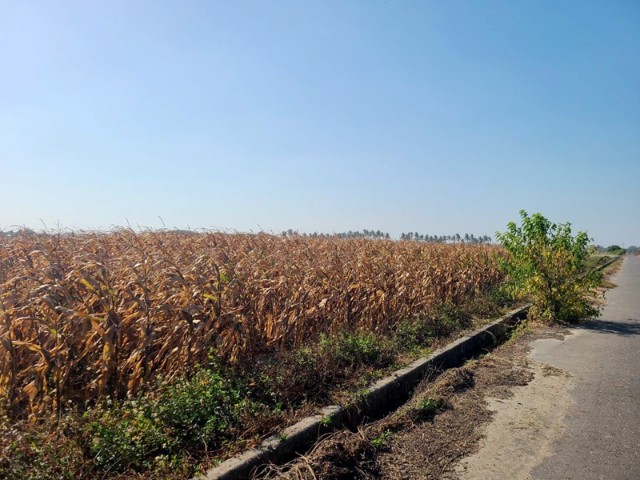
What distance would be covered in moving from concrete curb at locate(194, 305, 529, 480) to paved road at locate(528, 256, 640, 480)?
1.54m

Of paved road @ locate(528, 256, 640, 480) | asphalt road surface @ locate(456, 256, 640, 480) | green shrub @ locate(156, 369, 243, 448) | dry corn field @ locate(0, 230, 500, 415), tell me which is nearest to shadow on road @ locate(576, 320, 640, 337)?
paved road @ locate(528, 256, 640, 480)

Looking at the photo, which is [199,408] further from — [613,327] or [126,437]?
[613,327]

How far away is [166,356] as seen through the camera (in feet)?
15.8

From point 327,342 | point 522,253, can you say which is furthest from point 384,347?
point 522,253

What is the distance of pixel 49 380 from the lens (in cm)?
407

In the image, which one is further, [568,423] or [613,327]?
[613,327]

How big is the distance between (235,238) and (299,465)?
352 inches

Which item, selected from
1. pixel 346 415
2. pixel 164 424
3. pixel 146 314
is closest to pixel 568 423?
pixel 346 415

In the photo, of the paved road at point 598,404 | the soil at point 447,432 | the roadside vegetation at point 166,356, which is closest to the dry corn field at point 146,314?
the roadside vegetation at point 166,356

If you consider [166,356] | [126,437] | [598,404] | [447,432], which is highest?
[166,356]

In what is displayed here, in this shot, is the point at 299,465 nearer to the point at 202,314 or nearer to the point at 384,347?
the point at 202,314

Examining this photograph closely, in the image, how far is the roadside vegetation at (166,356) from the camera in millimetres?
3453

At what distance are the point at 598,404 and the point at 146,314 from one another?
4.86 m

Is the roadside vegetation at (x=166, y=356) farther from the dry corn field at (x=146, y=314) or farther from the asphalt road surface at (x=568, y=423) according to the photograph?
the asphalt road surface at (x=568, y=423)
